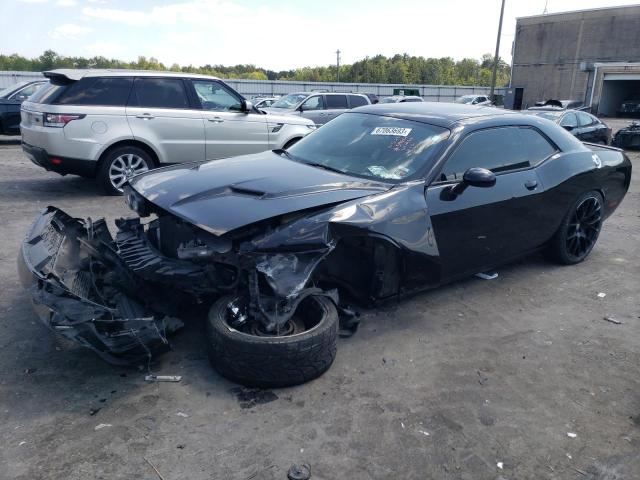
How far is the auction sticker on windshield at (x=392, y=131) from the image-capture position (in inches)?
164

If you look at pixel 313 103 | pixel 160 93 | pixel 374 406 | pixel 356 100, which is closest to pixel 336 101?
pixel 313 103

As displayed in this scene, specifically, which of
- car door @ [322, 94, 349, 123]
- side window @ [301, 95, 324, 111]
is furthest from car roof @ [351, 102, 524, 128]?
side window @ [301, 95, 324, 111]

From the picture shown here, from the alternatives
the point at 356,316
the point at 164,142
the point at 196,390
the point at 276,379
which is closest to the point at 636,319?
the point at 356,316

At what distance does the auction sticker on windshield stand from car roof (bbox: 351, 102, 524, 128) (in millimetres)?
180

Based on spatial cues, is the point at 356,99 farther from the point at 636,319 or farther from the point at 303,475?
the point at 303,475

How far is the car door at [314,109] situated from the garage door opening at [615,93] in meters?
33.6

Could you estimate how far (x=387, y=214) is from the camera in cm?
344

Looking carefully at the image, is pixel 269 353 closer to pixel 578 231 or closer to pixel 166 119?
pixel 578 231

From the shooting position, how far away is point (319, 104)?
49.4 ft

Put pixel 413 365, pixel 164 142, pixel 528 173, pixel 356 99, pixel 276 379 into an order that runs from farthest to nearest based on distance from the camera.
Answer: pixel 356 99 → pixel 164 142 → pixel 528 173 → pixel 413 365 → pixel 276 379

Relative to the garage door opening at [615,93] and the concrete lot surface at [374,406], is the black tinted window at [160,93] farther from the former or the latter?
the garage door opening at [615,93]

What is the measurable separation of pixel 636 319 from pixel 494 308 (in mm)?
1114

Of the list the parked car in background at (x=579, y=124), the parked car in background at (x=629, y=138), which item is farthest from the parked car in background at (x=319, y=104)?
the parked car in background at (x=629, y=138)

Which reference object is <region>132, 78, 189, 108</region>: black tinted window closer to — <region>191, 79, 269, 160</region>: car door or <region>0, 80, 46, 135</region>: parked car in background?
<region>191, 79, 269, 160</region>: car door
